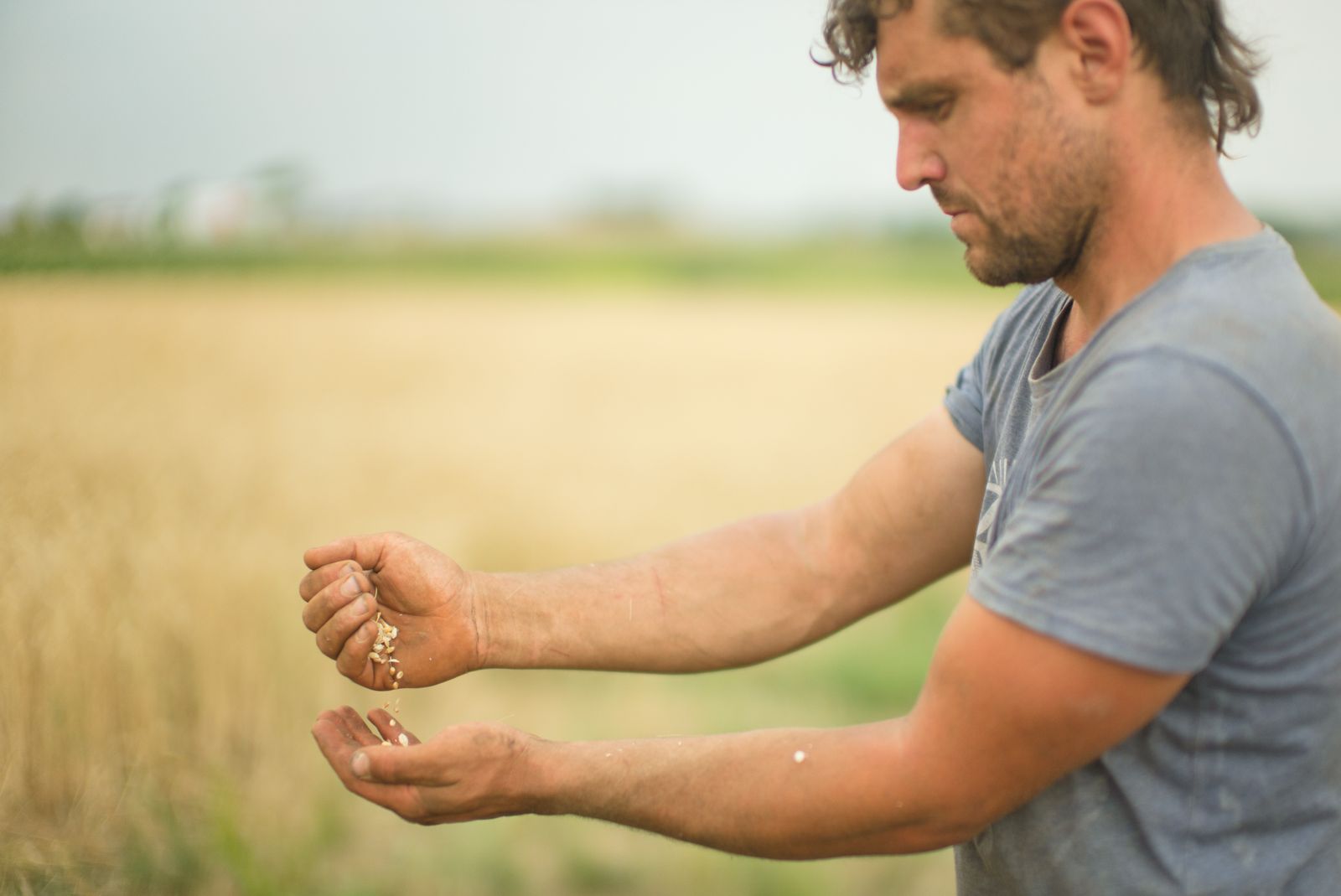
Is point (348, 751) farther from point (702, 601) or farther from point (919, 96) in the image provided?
point (919, 96)

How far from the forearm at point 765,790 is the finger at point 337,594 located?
483 millimetres

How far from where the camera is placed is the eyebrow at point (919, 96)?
5.77 ft

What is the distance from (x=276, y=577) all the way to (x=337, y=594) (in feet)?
7.91

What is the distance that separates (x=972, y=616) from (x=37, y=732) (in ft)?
7.39

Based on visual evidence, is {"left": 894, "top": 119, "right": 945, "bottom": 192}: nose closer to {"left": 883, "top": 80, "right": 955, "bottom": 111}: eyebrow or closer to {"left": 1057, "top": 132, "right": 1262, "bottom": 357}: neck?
{"left": 883, "top": 80, "right": 955, "bottom": 111}: eyebrow

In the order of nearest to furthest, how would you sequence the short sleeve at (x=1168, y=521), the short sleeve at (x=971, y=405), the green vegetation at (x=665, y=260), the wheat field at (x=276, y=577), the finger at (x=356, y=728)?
1. the short sleeve at (x=1168, y=521)
2. the finger at (x=356, y=728)
3. the short sleeve at (x=971, y=405)
4. the wheat field at (x=276, y=577)
5. the green vegetation at (x=665, y=260)

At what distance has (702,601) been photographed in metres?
2.37

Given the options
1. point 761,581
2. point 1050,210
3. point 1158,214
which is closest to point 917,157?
point 1050,210

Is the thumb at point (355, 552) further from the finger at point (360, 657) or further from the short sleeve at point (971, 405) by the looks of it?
the short sleeve at point (971, 405)

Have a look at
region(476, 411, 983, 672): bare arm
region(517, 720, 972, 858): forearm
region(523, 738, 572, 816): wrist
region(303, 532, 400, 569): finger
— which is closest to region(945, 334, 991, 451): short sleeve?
region(476, 411, 983, 672): bare arm

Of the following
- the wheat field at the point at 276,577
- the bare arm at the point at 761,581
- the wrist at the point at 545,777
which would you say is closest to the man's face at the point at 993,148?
the bare arm at the point at 761,581

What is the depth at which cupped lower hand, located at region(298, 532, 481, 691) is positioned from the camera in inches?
82.5

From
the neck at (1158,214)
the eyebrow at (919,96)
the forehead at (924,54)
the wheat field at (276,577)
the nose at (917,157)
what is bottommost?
the wheat field at (276,577)

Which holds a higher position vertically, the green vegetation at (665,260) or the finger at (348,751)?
the green vegetation at (665,260)
